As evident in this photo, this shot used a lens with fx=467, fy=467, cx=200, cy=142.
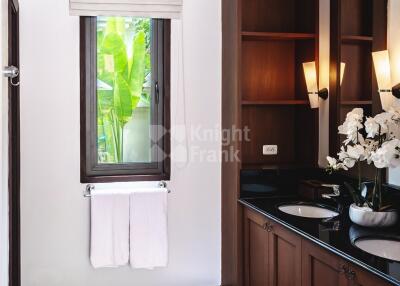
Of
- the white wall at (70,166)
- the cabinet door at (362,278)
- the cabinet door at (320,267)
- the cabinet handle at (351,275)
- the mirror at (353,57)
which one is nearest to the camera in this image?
the cabinet door at (362,278)

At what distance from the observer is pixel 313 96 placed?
10.0 feet

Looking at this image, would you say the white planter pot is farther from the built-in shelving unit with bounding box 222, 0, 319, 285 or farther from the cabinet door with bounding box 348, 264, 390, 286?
the built-in shelving unit with bounding box 222, 0, 319, 285

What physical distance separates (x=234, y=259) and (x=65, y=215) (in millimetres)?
1143

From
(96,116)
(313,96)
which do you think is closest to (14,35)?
(96,116)

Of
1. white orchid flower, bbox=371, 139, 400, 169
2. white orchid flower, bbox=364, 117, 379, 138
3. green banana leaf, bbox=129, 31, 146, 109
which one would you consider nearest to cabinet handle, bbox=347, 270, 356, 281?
white orchid flower, bbox=371, 139, 400, 169

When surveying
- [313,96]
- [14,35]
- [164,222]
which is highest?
[14,35]

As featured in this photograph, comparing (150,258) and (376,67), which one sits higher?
(376,67)

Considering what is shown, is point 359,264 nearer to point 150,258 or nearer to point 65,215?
point 150,258

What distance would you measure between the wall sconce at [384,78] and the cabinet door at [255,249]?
35.7 inches

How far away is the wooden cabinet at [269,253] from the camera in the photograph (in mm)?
2293

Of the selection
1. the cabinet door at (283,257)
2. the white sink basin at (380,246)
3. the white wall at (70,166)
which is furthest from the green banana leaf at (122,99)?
the white sink basin at (380,246)

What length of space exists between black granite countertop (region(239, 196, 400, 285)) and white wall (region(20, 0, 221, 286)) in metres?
0.66

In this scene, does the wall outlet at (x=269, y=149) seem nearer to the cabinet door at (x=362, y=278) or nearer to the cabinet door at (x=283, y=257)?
the cabinet door at (x=283, y=257)

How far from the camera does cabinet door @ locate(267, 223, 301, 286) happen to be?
7.36 ft
